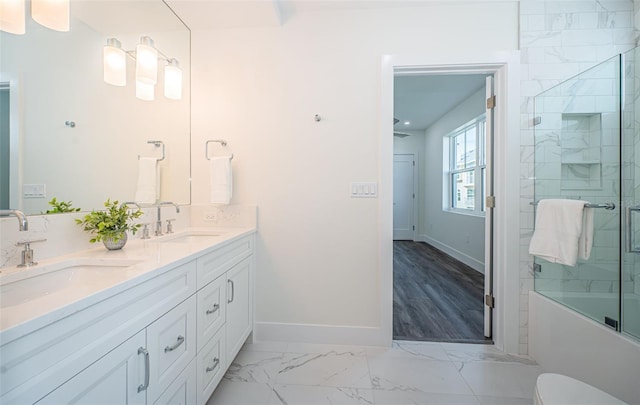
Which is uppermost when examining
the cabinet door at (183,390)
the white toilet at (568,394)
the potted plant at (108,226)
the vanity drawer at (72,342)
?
the potted plant at (108,226)

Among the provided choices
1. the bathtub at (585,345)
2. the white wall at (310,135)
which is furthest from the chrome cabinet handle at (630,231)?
the white wall at (310,135)

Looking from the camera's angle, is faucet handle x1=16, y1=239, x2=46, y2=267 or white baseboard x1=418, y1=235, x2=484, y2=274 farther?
white baseboard x1=418, y1=235, x2=484, y2=274

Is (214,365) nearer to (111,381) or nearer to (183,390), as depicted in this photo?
(183,390)

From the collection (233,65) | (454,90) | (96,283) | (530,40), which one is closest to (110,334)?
(96,283)

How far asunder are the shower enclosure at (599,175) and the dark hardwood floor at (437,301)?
0.68 m

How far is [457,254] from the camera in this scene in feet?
13.8

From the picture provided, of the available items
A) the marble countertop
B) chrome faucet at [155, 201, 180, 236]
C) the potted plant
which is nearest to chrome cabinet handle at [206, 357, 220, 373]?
the marble countertop

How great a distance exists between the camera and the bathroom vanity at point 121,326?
547 mm

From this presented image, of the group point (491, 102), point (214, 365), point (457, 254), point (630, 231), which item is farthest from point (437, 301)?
point (214, 365)

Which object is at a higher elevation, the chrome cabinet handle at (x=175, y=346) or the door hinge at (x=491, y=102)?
the door hinge at (x=491, y=102)

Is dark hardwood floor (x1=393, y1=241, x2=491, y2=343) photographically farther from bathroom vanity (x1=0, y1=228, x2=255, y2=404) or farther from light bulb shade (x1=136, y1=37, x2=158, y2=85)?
light bulb shade (x1=136, y1=37, x2=158, y2=85)

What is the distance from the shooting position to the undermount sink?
2.51 feet

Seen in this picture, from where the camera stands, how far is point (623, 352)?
4.02 feet

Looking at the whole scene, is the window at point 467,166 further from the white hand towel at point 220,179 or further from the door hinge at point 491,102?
the white hand towel at point 220,179
